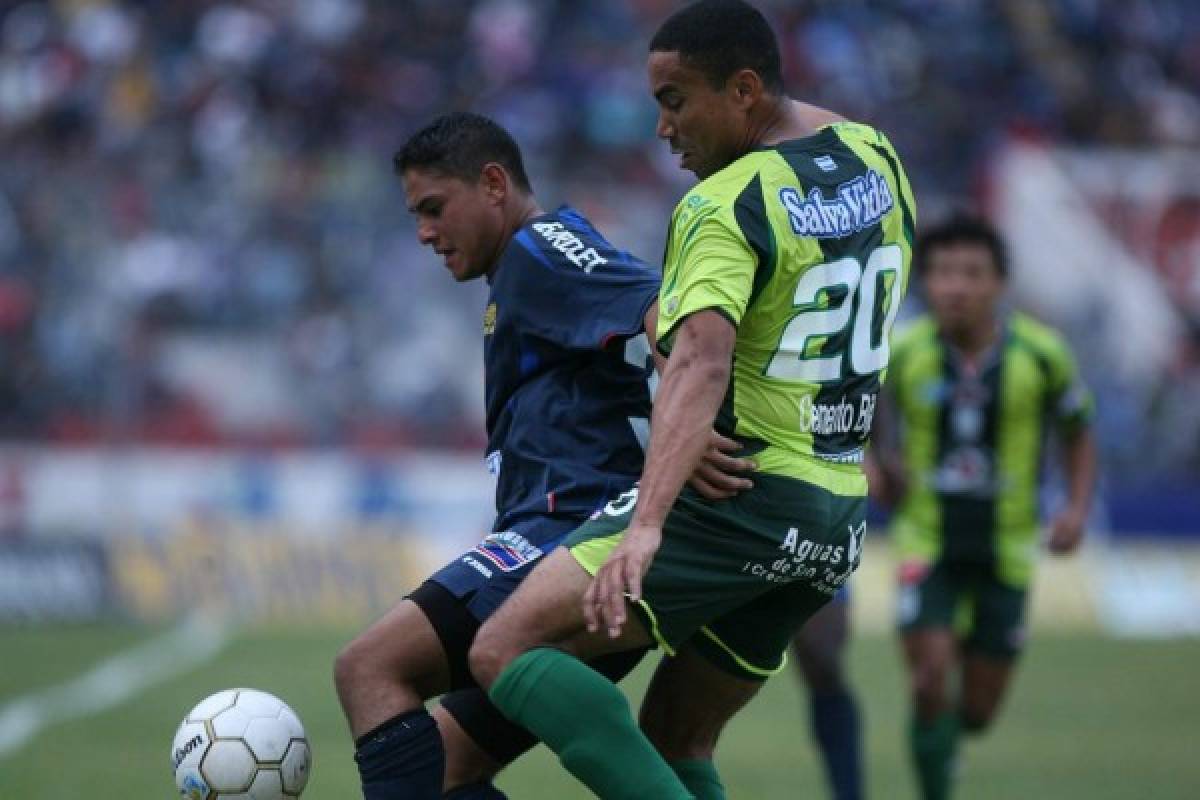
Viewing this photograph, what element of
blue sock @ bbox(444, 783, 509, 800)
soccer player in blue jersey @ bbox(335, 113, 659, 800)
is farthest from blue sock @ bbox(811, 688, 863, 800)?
blue sock @ bbox(444, 783, 509, 800)

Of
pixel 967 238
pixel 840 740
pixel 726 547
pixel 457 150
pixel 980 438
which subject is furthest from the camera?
pixel 980 438

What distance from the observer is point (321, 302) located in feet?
55.1

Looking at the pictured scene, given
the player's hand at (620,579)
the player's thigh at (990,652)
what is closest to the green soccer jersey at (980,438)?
the player's thigh at (990,652)

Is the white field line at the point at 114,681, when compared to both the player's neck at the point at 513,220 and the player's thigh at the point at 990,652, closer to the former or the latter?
the player's thigh at the point at 990,652

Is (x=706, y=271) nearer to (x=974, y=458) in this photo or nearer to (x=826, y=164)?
(x=826, y=164)

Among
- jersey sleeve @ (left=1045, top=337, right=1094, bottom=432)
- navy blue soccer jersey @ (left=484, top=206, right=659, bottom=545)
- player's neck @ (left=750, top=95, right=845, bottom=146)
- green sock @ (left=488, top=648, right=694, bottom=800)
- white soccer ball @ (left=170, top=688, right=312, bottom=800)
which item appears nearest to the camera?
green sock @ (left=488, top=648, right=694, bottom=800)

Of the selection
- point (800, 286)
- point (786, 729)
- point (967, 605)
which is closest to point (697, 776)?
point (800, 286)

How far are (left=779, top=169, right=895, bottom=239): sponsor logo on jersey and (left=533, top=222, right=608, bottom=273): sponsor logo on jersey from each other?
681mm

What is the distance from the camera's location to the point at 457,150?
566 cm

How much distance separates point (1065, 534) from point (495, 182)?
4144 millimetres

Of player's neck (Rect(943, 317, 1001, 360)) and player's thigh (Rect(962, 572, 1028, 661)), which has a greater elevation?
player's neck (Rect(943, 317, 1001, 360))

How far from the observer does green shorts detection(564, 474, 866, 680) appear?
4.90 metres

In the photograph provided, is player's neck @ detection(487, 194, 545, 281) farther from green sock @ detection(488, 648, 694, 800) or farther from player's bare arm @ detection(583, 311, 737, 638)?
green sock @ detection(488, 648, 694, 800)

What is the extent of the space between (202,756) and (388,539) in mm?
11726
